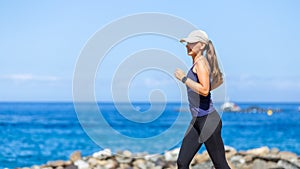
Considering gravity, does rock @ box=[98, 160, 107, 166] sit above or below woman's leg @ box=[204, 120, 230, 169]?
below

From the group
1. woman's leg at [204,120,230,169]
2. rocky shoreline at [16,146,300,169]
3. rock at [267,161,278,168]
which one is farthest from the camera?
rocky shoreline at [16,146,300,169]

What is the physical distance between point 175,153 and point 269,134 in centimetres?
3414

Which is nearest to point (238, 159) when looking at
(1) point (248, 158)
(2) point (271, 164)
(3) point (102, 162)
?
(1) point (248, 158)

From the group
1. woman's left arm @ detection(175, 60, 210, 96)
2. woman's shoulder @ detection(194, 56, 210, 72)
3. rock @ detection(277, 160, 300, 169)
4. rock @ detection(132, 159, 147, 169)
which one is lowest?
rock @ detection(277, 160, 300, 169)

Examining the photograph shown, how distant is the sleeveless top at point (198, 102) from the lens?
524 centimetres

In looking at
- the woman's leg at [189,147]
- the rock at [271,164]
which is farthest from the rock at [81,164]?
the woman's leg at [189,147]

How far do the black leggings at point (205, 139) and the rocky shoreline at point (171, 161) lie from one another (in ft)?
10.3

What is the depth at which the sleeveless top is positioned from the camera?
524cm

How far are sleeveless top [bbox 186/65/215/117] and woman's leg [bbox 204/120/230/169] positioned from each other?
0.56ft

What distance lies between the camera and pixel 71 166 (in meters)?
9.47

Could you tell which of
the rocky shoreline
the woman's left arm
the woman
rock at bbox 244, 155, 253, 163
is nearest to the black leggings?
the woman

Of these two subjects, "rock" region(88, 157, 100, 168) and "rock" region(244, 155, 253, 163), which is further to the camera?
"rock" region(88, 157, 100, 168)

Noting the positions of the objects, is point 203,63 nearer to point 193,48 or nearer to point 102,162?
point 193,48

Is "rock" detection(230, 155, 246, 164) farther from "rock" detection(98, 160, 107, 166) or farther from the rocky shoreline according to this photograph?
"rock" detection(98, 160, 107, 166)
